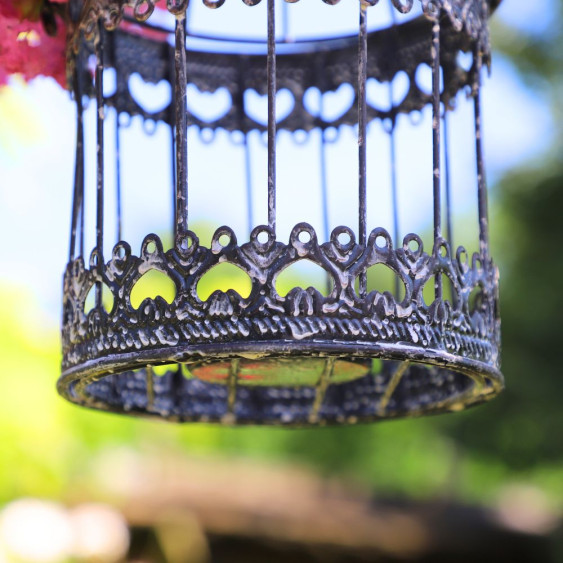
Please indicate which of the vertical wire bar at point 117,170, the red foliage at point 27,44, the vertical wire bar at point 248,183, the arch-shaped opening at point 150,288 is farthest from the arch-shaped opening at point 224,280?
the red foliage at point 27,44

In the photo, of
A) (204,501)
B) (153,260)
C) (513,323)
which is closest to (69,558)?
(204,501)

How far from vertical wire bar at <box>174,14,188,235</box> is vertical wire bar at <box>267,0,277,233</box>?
11cm

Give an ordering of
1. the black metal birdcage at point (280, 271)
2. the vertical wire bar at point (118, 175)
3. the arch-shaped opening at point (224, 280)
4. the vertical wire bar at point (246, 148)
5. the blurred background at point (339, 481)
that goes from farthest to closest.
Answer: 1. the arch-shaped opening at point (224, 280)
2. the blurred background at point (339, 481)
3. the vertical wire bar at point (246, 148)
4. the vertical wire bar at point (118, 175)
5. the black metal birdcage at point (280, 271)

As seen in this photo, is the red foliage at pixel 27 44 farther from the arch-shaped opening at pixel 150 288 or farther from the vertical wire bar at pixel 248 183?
the arch-shaped opening at pixel 150 288

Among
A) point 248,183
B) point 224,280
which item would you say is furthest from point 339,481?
point 248,183

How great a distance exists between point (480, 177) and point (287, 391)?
0.50 metres

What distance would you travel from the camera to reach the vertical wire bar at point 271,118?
4.37 feet

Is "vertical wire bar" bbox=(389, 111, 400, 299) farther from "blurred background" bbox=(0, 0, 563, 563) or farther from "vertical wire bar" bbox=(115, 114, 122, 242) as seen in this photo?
"blurred background" bbox=(0, 0, 563, 563)

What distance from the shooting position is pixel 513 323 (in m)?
5.90

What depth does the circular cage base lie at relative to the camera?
162cm

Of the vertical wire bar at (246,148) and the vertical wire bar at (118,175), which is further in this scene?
the vertical wire bar at (246,148)

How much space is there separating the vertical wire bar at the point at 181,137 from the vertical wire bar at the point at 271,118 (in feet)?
0.35

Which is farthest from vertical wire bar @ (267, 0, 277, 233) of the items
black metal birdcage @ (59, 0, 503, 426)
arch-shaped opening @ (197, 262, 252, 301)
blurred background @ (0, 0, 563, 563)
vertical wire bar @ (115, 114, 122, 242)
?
arch-shaped opening @ (197, 262, 252, 301)

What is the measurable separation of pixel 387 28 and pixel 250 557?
18.2 feet
